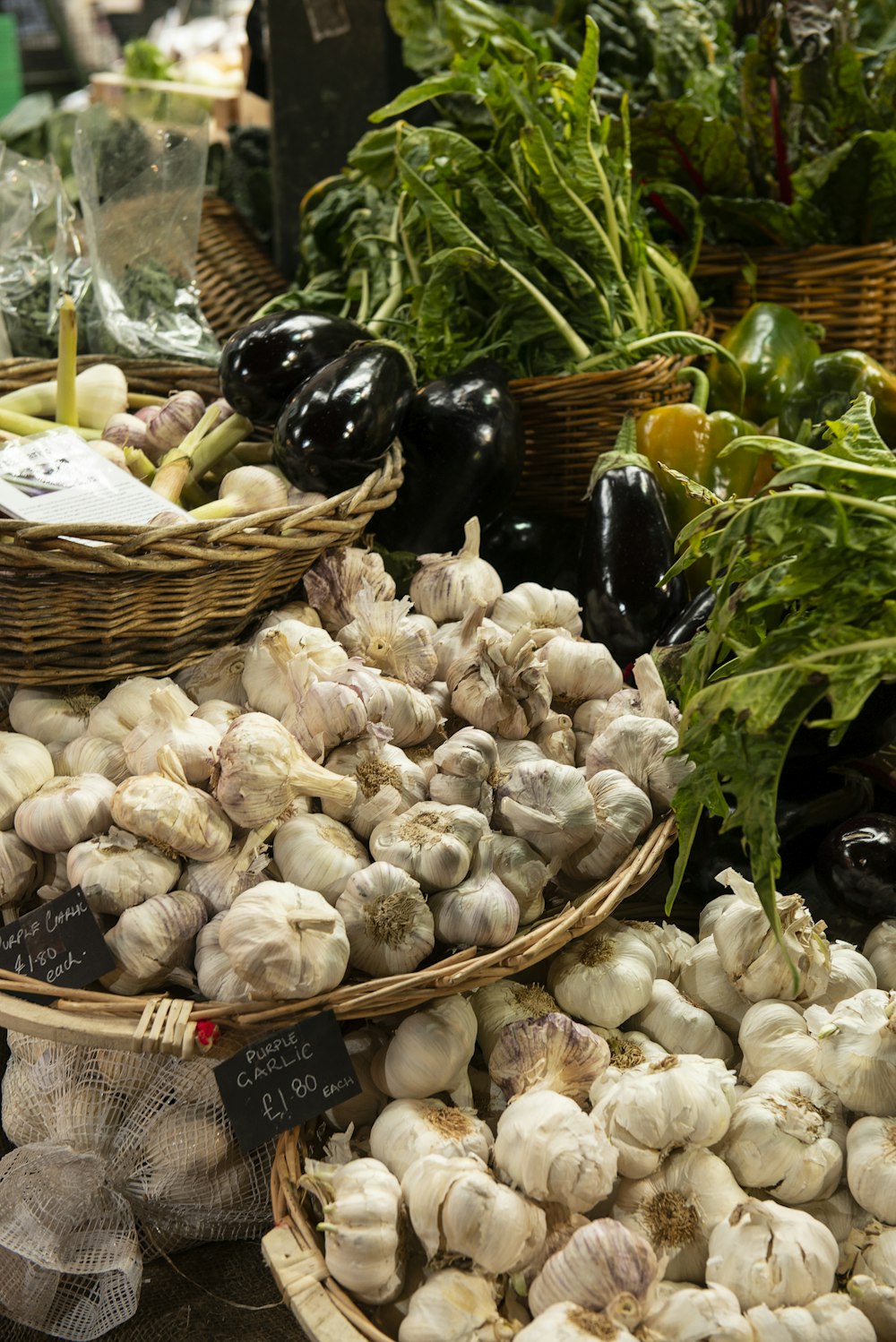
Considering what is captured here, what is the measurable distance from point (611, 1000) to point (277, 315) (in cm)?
117

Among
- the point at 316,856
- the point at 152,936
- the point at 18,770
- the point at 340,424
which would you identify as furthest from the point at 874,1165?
the point at 340,424

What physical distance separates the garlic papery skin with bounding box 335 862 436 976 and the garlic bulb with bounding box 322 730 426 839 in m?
0.11

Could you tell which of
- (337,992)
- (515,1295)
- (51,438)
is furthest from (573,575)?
(515,1295)

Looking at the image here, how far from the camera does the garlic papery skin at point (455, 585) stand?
1.63 metres

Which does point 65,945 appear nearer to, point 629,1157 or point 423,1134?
point 423,1134

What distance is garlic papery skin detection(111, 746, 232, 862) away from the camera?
1.24 metres

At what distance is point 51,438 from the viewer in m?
1.62

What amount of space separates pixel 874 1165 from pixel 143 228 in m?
2.21

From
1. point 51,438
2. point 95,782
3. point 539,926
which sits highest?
point 51,438

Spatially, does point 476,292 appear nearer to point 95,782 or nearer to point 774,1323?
point 95,782

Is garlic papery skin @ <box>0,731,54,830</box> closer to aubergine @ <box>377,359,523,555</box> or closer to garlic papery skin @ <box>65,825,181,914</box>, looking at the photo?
garlic papery skin @ <box>65,825,181,914</box>

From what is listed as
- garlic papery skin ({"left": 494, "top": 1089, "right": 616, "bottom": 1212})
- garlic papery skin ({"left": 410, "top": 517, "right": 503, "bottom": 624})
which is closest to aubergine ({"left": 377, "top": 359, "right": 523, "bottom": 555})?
garlic papery skin ({"left": 410, "top": 517, "right": 503, "bottom": 624})

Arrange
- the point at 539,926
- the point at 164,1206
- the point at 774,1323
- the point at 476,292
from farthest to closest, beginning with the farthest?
1. the point at 476,292
2. the point at 164,1206
3. the point at 539,926
4. the point at 774,1323

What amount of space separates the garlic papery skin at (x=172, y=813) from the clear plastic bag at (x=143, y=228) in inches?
51.2
